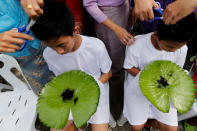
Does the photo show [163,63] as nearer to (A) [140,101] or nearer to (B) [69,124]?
(A) [140,101]

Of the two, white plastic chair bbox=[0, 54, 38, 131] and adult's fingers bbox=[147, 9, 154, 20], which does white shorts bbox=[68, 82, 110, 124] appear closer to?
white plastic chair bbox=[0, 54, 38, 131]

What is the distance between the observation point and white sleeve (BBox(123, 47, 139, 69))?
1.06 m

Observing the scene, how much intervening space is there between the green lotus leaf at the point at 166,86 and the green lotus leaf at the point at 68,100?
0.26 m

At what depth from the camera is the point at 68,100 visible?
0.78 metres

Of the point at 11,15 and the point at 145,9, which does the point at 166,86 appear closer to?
the point at 145,9

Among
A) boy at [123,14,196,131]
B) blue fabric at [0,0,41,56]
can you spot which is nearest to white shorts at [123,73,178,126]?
boy at [123,14,196,131]

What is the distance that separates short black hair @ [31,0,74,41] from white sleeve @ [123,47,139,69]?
44 centimetres

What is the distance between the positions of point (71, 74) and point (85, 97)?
15cm

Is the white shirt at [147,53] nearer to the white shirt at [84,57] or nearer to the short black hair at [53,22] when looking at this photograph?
the white shirt at [84,57]

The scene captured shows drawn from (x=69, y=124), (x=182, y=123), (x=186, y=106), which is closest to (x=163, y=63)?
(x=186, y=106)

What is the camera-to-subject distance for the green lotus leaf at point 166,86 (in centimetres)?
76

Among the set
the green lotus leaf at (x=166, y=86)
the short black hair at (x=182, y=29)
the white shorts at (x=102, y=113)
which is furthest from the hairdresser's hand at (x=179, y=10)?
the white shorts at (x=102, y=113)

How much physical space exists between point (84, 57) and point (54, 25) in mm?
339

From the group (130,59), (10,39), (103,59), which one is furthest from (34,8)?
(130,59)
